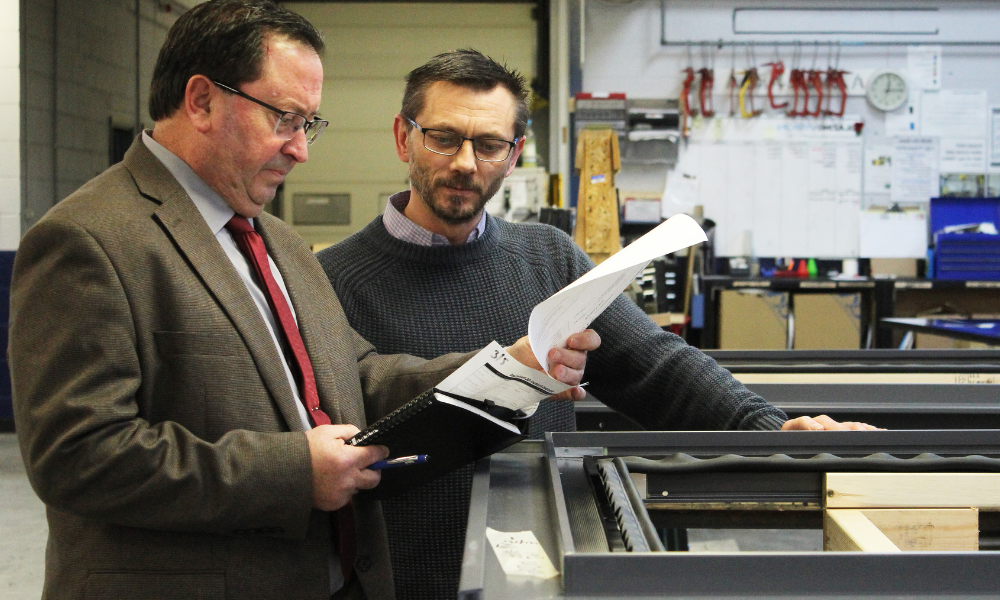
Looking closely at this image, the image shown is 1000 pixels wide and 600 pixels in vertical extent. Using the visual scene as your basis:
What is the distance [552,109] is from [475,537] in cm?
653

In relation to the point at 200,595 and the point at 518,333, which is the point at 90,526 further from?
the point at 518,333

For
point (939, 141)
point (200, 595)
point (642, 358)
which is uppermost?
point (939, 141)

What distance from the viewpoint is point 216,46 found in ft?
3.59

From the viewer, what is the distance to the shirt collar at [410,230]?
5.27 ft

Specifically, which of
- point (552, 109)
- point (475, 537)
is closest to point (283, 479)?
point (475, 537)

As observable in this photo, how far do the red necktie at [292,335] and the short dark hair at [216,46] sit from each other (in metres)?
0.19

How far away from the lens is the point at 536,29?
7582 millimetres

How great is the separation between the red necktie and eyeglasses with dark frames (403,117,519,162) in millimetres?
431

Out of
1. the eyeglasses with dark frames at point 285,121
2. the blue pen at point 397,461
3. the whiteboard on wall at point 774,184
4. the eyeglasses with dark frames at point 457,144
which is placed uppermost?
the whiteboard on wall at point 774,184

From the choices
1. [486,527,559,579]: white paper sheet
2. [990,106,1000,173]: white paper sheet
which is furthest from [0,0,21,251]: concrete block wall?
[990,106,1000,173]: white paper sheet

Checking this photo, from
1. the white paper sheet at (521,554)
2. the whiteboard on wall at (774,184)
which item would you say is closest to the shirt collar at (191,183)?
the white paper sheet at (521,554)

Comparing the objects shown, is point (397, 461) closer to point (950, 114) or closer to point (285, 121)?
point (285, 121)

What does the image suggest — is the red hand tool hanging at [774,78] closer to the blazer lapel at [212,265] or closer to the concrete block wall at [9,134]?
the concrete block wall at [9,134]

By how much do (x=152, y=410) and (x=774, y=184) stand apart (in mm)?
6626
